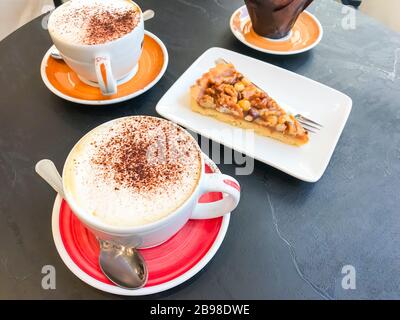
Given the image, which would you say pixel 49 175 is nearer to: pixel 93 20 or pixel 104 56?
pixel 104 56

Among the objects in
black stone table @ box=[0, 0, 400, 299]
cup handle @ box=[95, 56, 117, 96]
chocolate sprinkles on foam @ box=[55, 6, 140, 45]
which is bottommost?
black stone table @ box=[0, 0, 400, 299]

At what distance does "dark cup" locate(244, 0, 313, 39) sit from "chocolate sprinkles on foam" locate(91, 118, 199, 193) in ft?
2.15

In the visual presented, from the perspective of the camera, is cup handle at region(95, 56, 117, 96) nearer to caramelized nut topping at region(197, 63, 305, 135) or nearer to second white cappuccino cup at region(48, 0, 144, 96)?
second white cappuccino cup at region(48, 0, 144, 96)

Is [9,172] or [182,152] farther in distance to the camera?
[9,172]

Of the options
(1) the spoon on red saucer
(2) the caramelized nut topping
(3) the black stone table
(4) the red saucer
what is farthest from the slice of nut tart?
(1) the spoon on red saucer

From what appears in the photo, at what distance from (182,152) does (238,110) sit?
37 centimetres

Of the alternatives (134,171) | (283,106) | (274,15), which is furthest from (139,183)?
(274,15)

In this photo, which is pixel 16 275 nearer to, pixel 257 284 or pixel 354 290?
pixel 257 284

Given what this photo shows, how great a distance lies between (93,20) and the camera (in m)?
1.05

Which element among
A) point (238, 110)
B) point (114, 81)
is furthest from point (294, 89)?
point (114, 81)

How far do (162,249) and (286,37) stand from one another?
2.89ft

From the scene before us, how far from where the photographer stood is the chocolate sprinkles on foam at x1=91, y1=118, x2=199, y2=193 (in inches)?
26.6

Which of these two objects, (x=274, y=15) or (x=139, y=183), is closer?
(x=139, y=183)
